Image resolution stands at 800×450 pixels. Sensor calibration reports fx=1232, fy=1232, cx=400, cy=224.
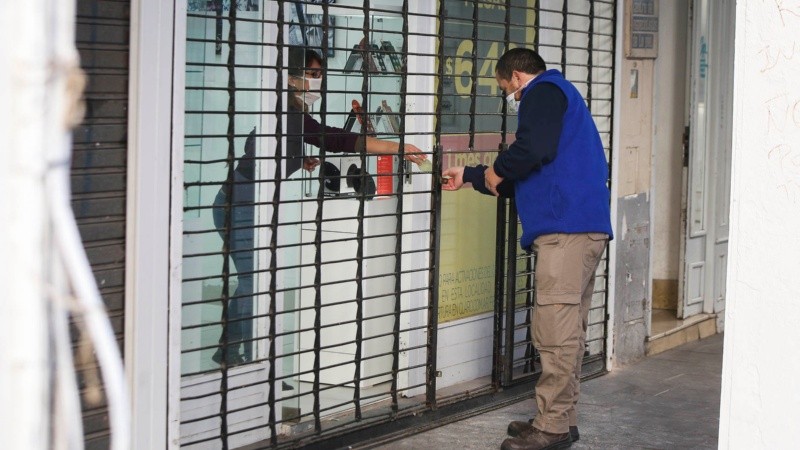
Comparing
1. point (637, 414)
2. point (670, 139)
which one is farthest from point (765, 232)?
point (670, 139)

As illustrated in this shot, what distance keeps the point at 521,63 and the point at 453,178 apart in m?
0.67

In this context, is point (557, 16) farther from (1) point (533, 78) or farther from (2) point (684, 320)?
(2) point (684, 320)

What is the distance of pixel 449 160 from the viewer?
6.88 metres

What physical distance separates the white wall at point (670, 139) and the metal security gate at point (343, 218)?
1806mm

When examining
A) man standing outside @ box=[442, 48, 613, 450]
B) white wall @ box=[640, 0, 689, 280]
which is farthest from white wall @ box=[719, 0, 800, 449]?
white wall @ box=[640, 0, 689, 280]

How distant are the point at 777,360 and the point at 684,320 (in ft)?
19.5

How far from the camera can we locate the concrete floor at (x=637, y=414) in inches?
252

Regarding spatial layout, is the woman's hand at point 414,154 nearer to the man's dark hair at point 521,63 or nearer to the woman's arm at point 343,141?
the woman's arm at point 343,141

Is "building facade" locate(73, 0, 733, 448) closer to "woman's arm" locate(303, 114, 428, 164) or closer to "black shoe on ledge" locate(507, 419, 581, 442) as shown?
"woman's arm" locate(303, 114, 428, 164)

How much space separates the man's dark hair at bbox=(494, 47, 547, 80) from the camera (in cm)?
608

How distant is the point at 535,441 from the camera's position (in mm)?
6047

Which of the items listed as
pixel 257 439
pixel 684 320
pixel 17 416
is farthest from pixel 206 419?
pixel 684 320

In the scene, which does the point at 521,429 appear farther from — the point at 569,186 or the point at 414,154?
the point at 414,154

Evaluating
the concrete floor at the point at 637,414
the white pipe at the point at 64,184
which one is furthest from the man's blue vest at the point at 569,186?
the white pipe at the point at 64,184
